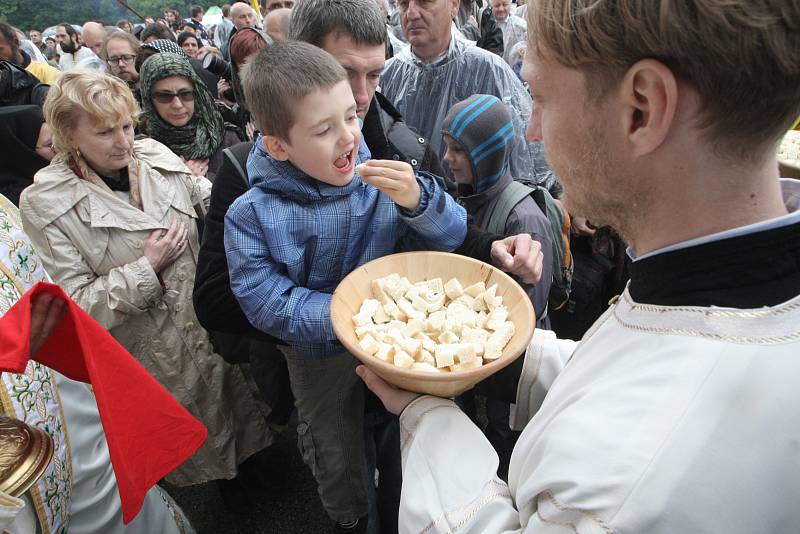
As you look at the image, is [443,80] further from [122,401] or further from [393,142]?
[122,401]

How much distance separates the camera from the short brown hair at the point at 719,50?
637mm

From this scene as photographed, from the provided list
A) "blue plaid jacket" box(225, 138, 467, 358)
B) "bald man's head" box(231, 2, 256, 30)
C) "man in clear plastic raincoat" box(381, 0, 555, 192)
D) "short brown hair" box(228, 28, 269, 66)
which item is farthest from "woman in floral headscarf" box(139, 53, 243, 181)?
"bald man's head" box(231, 2, 256, 30)

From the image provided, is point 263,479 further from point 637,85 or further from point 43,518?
point 637,85

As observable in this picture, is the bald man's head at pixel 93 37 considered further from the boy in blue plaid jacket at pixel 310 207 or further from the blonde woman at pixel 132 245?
the boy in blue plaid jacket at pixel 310 207

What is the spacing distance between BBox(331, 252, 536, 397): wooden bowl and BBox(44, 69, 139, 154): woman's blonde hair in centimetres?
159

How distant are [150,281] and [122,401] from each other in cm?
86

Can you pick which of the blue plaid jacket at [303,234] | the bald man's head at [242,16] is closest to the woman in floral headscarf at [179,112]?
the blue plaid jacket at [303,234]

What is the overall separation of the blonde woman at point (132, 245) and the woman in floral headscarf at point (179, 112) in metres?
0.61

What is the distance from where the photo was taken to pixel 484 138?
7.61 feet

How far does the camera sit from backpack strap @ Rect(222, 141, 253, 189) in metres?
1.66

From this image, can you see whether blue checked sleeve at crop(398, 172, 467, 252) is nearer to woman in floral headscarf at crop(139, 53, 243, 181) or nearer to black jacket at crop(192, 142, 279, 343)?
black jacket at crop(192, 142, 279, 343)

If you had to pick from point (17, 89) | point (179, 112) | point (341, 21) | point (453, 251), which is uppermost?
point (341, 21)

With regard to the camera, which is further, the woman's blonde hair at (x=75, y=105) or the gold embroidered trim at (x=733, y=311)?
the woman's blonde hair at (x=75, y=105)

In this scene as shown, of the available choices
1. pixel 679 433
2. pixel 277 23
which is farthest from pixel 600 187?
pixel 277 23
